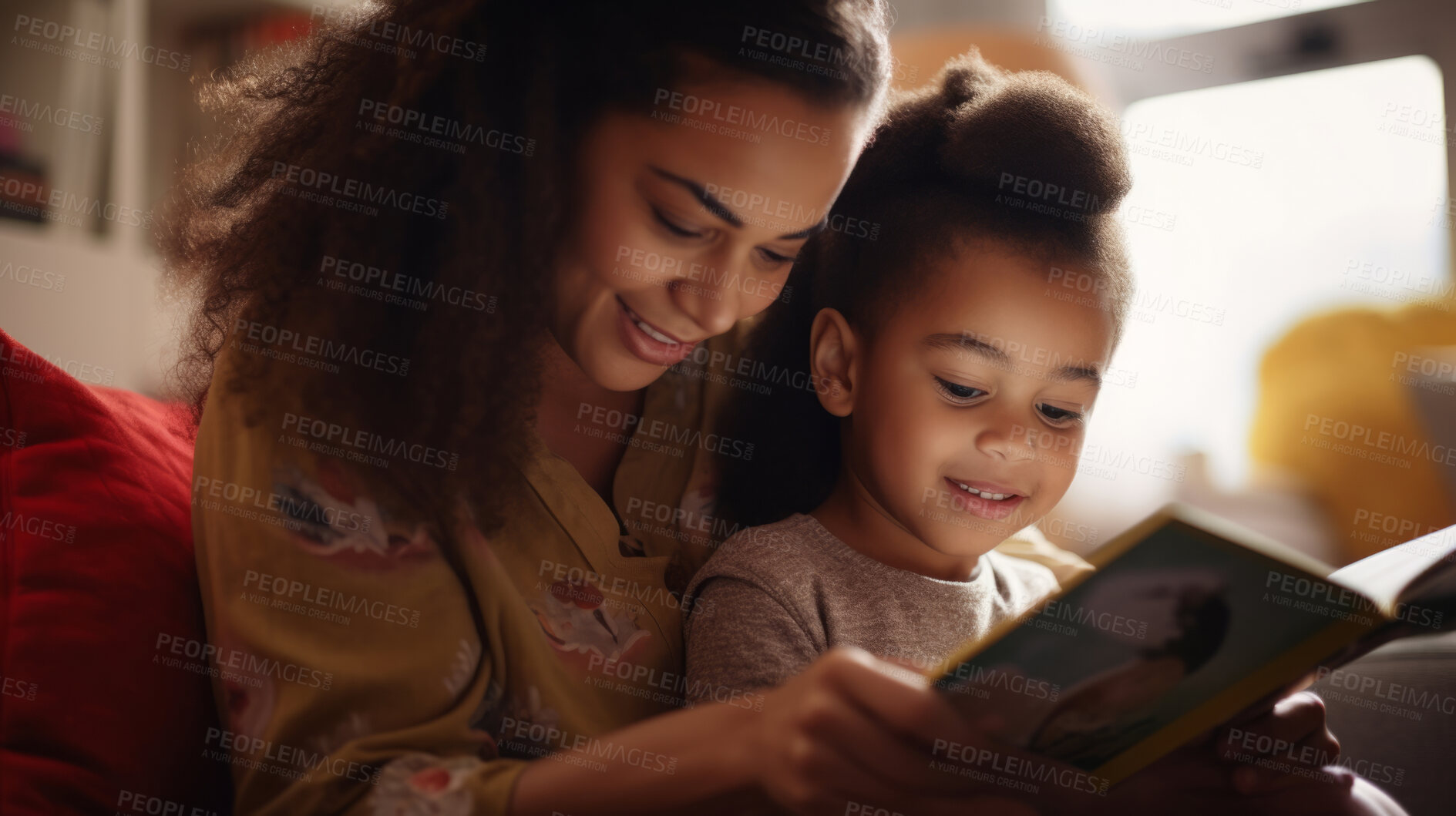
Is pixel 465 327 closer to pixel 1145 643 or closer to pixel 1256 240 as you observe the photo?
pixel 1145 643

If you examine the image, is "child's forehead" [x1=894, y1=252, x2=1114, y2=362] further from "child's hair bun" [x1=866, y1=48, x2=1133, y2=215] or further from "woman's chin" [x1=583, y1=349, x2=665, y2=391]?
"woman's chin" [x1=583, y1=349, x2=665, y2=391]

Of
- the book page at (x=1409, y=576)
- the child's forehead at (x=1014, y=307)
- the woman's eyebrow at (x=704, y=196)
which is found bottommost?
the book page at (x=1409, y=576)

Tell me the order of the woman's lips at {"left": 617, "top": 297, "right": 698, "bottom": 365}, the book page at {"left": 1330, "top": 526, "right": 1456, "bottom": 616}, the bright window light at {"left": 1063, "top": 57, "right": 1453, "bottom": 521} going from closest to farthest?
the book page at {"left": 1330, "top": 526, "right": 1456, "bottom": 616}, the woman's lips at {"left": 617, "top": 297, "right": 698, "bottom": 365}, the bright window light at {"left": 1063, "top": 57, "right": 1453, "bottom": 521}

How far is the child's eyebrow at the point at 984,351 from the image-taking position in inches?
36.6

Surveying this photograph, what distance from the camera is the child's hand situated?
85cm

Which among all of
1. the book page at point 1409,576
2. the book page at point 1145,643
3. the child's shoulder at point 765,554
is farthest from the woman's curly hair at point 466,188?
the book page at point 1409,576

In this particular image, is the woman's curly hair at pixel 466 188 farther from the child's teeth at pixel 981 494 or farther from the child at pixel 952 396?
the child's teeth at pixel 981 494

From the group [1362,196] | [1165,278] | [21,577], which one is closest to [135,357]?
[21,577]

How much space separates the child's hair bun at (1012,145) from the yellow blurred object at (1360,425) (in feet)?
4.45

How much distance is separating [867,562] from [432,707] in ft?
1.47

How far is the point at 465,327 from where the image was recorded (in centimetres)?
89

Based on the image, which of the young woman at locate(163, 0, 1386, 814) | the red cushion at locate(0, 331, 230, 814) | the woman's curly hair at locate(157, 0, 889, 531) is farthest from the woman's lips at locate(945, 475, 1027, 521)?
the red cushion at locate(0, 331, 230, 814)

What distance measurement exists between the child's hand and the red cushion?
0.89 meters

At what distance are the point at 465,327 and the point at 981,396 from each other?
499 millimetres
